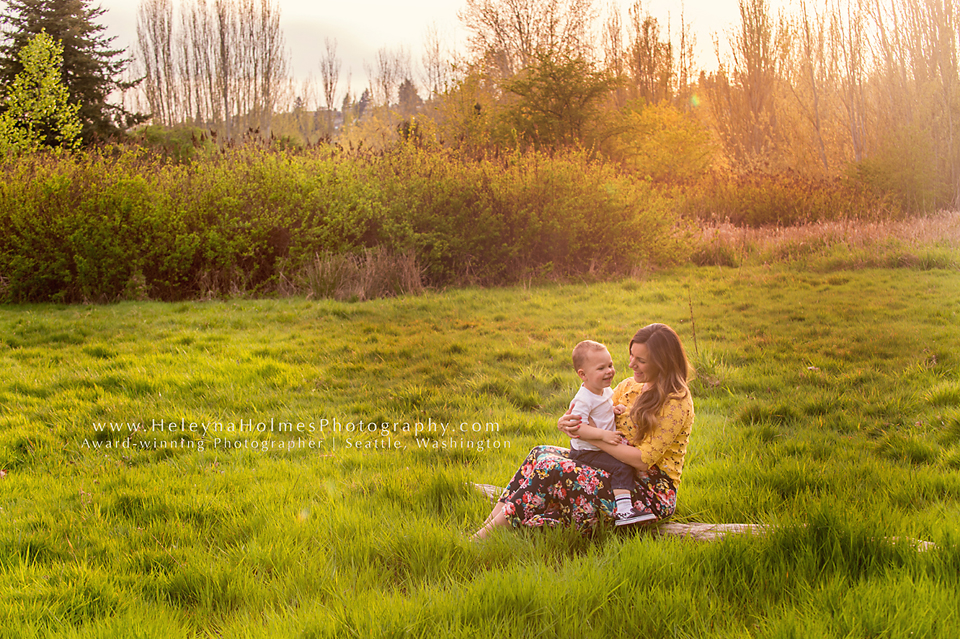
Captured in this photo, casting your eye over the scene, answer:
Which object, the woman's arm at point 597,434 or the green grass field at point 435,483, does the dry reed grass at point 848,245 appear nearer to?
the green grass field at point 435,483

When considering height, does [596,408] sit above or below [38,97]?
below

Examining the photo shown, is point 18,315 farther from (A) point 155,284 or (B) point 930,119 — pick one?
(B) point 930,119

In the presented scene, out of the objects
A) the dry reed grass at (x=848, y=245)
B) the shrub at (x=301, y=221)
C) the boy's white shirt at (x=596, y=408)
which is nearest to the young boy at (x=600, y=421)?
the boy's white shirt at (x=596, y=408)

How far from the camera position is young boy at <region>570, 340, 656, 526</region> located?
2.85 m

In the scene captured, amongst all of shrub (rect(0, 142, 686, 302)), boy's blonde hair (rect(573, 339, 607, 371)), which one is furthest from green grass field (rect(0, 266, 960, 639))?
shrub (rect(0, 142, 686, 302))

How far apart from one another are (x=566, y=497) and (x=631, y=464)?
1.14 feet

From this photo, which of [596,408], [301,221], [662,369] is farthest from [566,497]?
[301,221]

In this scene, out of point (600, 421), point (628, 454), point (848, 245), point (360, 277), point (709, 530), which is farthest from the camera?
point (848, 245)

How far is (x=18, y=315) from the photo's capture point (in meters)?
9.77

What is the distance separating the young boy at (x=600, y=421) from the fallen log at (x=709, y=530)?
0.09 m

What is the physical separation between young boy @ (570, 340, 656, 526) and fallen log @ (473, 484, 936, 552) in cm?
9

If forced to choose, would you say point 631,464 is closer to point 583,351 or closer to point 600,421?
point 600,421

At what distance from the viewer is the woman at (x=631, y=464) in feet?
9.33

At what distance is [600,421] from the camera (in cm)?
296
